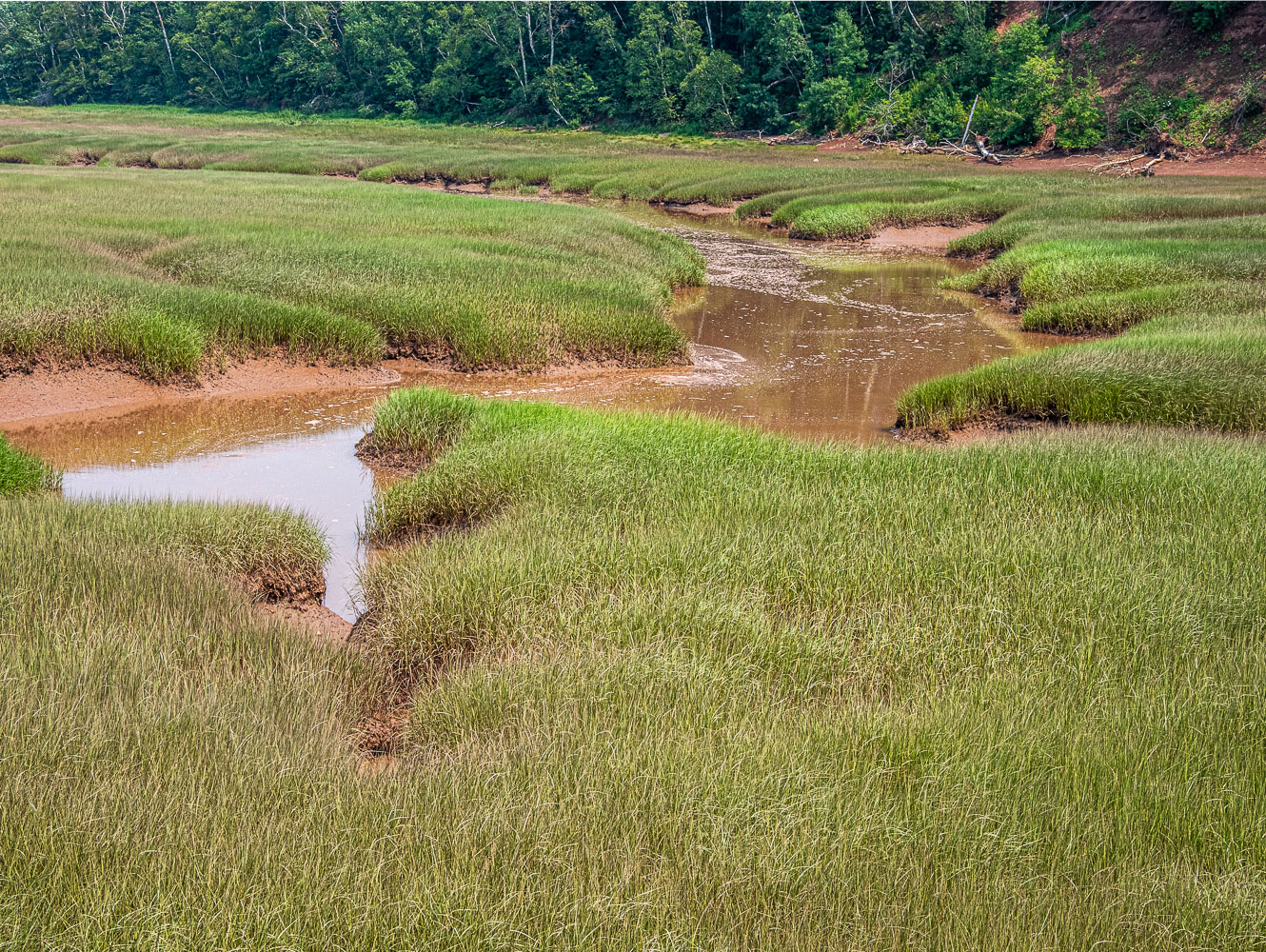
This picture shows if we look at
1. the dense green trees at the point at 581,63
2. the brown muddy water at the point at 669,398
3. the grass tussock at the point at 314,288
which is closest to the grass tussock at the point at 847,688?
the brown muddy water at the point at 669,398

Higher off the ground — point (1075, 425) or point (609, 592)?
point (609, 592)

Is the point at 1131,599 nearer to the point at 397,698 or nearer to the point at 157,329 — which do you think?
the point at 397,698

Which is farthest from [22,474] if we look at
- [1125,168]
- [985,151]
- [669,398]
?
[985,151]

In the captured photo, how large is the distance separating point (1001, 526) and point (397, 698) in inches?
139

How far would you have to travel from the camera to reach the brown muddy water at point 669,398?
27.2 ft

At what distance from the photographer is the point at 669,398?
1158 centimetres

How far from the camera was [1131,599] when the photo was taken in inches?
184

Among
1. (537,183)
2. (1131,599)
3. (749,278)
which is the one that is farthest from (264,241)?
(537,183)

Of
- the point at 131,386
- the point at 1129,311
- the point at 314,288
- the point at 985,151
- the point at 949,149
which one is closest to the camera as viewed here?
the point at 131,386

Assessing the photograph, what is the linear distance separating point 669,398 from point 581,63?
5765 cm

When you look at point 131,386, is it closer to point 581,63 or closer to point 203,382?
point 203,382

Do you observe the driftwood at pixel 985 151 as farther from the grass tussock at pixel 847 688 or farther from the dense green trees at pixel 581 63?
the grass tussock at pixel 847 688

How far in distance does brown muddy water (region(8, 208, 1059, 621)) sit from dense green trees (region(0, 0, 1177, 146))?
2703 cm

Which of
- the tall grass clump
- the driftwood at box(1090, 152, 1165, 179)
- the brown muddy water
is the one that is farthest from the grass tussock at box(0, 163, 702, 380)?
the driftwood at box(1090, 152, 1165, 179)
